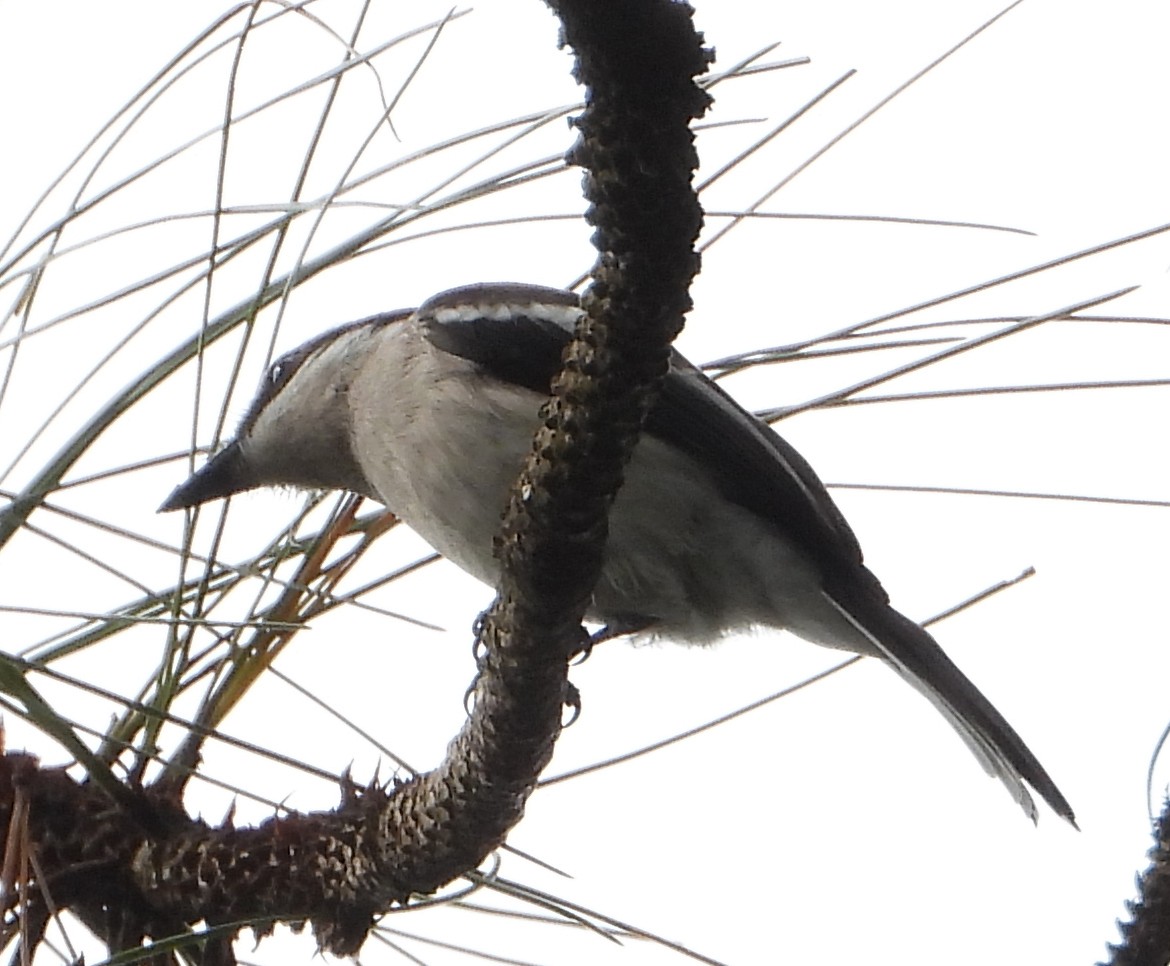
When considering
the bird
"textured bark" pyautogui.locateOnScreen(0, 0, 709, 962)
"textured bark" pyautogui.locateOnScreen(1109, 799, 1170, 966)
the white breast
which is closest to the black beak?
the bird

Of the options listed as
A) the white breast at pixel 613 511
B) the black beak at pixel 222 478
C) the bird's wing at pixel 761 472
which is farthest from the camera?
the black beak at pixel 222 478

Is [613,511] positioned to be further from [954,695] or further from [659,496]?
[954,695]

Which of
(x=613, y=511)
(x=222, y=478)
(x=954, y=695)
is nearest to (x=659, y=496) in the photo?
(x=613, y=511)

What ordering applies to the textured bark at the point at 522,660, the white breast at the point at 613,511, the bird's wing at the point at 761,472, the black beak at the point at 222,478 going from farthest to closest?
the black beak at the point at 222,478, the bird's wing at the point at 761,472, the white breast at the point at 613,511, the textured bark at the point at 522,660

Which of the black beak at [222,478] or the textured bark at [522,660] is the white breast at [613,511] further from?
the textured bark at [522,660]

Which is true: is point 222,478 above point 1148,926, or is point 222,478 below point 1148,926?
above

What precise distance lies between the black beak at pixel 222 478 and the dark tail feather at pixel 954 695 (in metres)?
1.30

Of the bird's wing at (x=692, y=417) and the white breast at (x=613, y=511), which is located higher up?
the bird's wing at (x=692, y=417)

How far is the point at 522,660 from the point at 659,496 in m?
1.17

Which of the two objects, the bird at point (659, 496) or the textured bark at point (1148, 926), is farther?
the bird at point (659, 496)

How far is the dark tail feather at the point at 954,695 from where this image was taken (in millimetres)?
2877

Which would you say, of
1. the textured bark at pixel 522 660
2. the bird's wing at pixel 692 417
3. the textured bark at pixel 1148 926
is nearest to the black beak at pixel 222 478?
the bird's wing at pixel 692 417

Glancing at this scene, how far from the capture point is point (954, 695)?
119 inches

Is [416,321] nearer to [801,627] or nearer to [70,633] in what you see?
[801,627]
